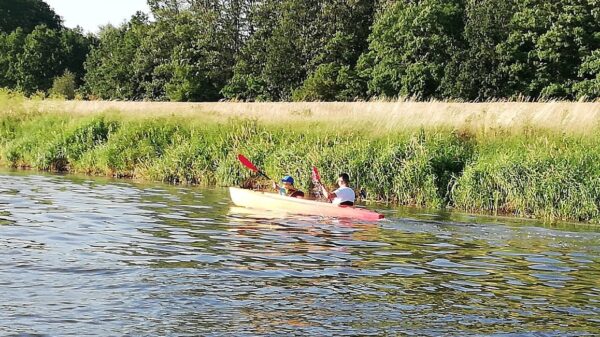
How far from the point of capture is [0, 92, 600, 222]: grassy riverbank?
623 inches

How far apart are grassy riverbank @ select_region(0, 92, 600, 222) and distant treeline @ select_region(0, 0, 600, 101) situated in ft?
55.4

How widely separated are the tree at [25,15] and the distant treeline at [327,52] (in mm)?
14044

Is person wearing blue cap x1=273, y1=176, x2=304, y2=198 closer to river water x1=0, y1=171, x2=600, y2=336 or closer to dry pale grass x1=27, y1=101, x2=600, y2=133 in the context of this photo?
river water x1=0, y1=171, x2=600, y2=336

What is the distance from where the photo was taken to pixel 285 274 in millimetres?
9680

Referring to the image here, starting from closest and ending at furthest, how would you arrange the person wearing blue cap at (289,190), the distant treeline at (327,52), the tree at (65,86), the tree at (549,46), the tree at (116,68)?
the person wearing blue cap at (289,190)
the tree at (549,46)
the distant treeline at (327,52)
the tree at (65,86)
the tree at (116,68)

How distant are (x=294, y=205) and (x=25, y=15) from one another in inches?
3347

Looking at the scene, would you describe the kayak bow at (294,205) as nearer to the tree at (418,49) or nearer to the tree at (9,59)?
the tree at (418,49)

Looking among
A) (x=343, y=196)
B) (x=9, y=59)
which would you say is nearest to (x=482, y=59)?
(x=343, y=196)

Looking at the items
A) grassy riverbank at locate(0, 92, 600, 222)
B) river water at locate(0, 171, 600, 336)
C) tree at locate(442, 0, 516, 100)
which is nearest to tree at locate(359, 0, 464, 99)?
tree at locate(442, 0, 516, 100)

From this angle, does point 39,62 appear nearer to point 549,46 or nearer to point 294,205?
point 549,46

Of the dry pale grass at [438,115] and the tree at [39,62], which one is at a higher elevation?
the tree at [39,62]

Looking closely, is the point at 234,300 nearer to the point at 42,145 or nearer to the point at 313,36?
the point at 42,145

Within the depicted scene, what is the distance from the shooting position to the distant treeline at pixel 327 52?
4319 cm

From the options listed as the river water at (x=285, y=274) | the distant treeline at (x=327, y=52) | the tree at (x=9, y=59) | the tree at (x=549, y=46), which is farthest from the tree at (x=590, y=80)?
the tree at (x=9, y=59)
